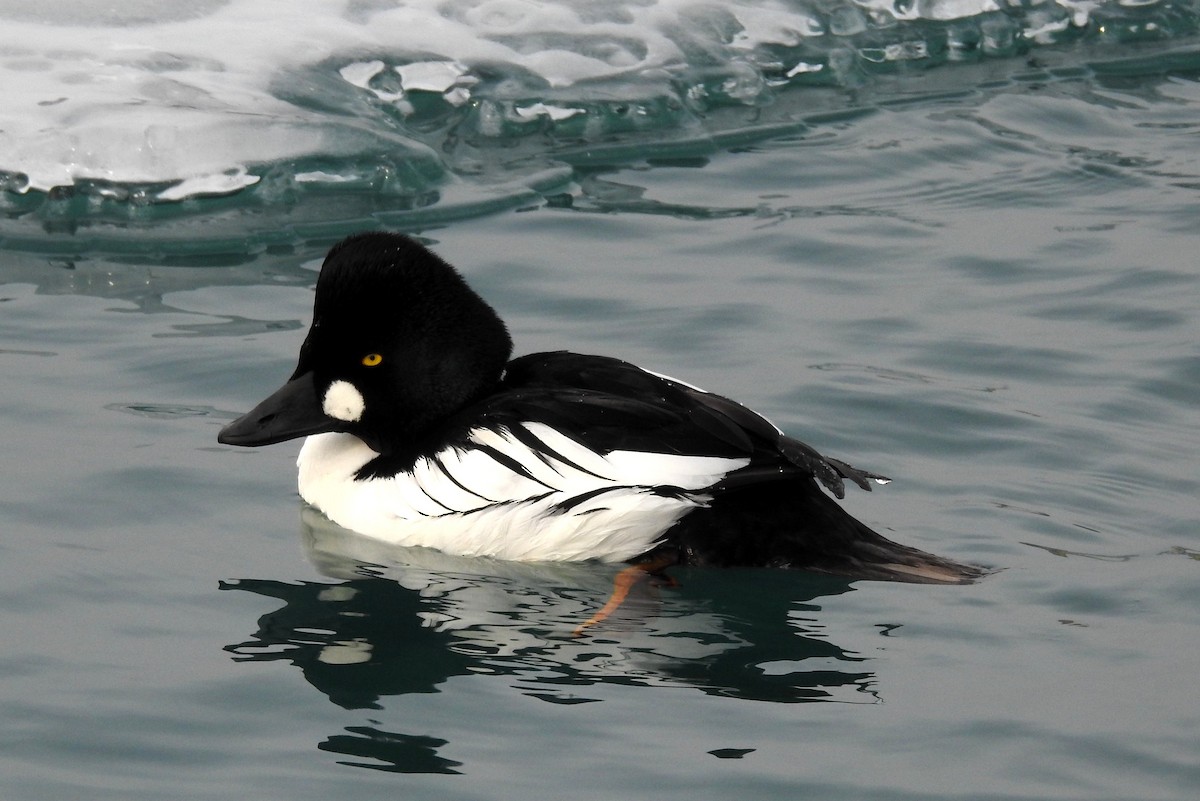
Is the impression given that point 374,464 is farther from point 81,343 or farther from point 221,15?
point 221,15

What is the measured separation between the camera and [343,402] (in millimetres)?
5574

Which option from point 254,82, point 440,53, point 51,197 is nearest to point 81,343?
point 51,197

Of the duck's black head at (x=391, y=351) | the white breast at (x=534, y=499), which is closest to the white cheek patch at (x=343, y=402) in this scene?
the duck's black head at (x=391, y=351)

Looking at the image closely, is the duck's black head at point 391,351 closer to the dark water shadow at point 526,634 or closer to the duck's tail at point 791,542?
the dark water shadow at point 526,634

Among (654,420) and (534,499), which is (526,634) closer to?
(534,499)

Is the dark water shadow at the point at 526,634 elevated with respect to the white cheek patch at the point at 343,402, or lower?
lower

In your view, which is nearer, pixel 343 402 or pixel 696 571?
pixel 696 571

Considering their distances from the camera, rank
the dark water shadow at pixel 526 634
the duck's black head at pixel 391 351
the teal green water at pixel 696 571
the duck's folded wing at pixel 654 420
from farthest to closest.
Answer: the duck's black head at pixel 391 351 < the duck's folded wing at pixel 654 420 < the dark water shadow at pixel 526 634 < the teal green water at pixel 696 571

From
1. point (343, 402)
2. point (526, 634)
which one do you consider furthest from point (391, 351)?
point (526, 634)

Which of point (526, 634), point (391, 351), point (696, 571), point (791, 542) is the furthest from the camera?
point (391, 351)

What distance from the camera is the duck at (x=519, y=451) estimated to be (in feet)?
16.9

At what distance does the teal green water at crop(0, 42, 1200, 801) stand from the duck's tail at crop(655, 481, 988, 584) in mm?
66

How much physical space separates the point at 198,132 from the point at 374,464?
11.3 ft

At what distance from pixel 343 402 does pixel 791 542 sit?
4.82ft
